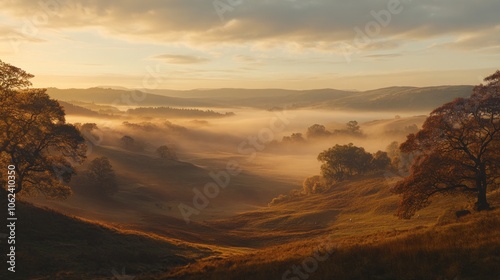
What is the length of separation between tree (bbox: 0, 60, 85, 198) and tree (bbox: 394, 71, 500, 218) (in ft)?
124

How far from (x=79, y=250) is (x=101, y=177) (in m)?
78.0

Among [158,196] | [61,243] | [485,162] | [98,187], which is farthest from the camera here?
[158,196]

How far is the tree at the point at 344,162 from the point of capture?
123375 millimetres

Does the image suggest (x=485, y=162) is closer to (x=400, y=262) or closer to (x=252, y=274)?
(x=400, y=262)

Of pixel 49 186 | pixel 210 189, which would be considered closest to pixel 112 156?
pixel 210 189

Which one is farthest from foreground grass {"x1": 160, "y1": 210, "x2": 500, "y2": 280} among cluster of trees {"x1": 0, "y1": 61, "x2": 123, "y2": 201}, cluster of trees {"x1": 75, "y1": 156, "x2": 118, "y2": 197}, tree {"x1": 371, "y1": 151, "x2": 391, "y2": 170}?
tree {"x1": 371, "y1": 151, "x2": 391, "y2": 170}

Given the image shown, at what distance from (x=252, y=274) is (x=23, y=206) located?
26612mm

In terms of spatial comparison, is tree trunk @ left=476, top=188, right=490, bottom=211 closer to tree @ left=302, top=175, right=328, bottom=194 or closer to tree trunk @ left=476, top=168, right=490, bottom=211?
tree trunk @ left=476, top=168, right=490, bottom=211

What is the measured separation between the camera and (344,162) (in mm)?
123312

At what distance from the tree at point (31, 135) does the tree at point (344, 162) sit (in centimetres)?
9171

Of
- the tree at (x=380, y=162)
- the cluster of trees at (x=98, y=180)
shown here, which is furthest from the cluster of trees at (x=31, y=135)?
the tree at (x=380, y=162)

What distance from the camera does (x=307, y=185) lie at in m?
125

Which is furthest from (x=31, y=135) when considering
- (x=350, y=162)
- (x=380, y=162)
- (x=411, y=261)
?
(x=380, y=162)

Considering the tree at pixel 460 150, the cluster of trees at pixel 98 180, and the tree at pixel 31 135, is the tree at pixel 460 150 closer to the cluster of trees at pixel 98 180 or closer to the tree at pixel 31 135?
the tree at pixel 31 135
